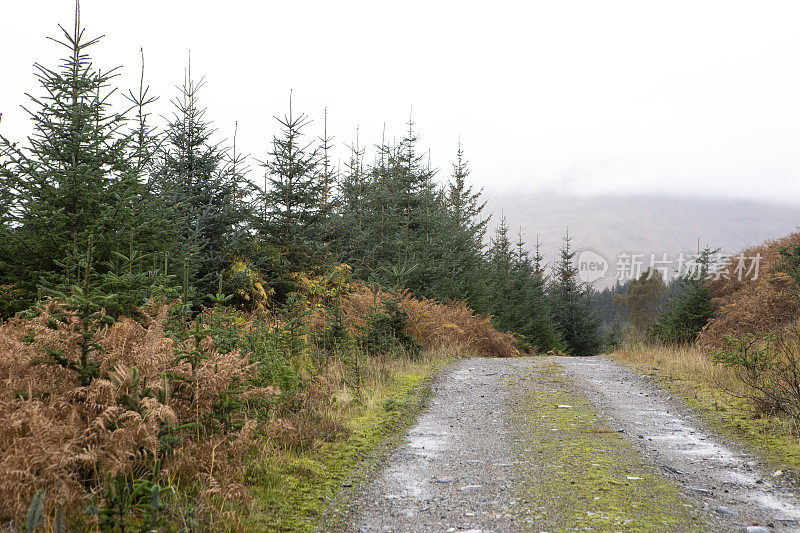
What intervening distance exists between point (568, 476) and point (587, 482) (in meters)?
0.21

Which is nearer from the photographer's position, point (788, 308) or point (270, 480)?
point (270, 480)

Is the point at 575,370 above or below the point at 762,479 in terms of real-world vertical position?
below

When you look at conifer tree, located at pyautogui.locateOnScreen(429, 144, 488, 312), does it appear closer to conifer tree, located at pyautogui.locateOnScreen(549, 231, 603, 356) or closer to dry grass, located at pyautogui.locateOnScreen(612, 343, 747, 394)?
dry grass, located at pyautogui.locateOnScreen(612, 343, 747, 394)

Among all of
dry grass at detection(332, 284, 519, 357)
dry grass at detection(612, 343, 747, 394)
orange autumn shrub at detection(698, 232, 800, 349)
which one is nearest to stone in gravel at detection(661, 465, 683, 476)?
dry grass at detection(612, 343, 747, 394)

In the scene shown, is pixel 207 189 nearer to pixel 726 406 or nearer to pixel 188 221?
pixel 188 221

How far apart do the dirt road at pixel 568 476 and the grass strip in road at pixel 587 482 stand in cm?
1

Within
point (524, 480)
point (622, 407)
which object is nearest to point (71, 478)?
point (524, 480)

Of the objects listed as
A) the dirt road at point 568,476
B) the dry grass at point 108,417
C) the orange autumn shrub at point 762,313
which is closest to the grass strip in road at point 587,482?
the dirt road at point 568,476

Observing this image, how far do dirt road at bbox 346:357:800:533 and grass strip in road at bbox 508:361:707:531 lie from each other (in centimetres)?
1

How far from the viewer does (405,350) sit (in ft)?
43.3

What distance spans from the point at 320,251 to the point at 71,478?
14.5m

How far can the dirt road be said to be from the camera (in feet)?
12.8

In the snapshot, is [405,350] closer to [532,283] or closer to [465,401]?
[465,401]

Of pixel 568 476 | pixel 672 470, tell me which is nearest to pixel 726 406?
pixel 672 470
